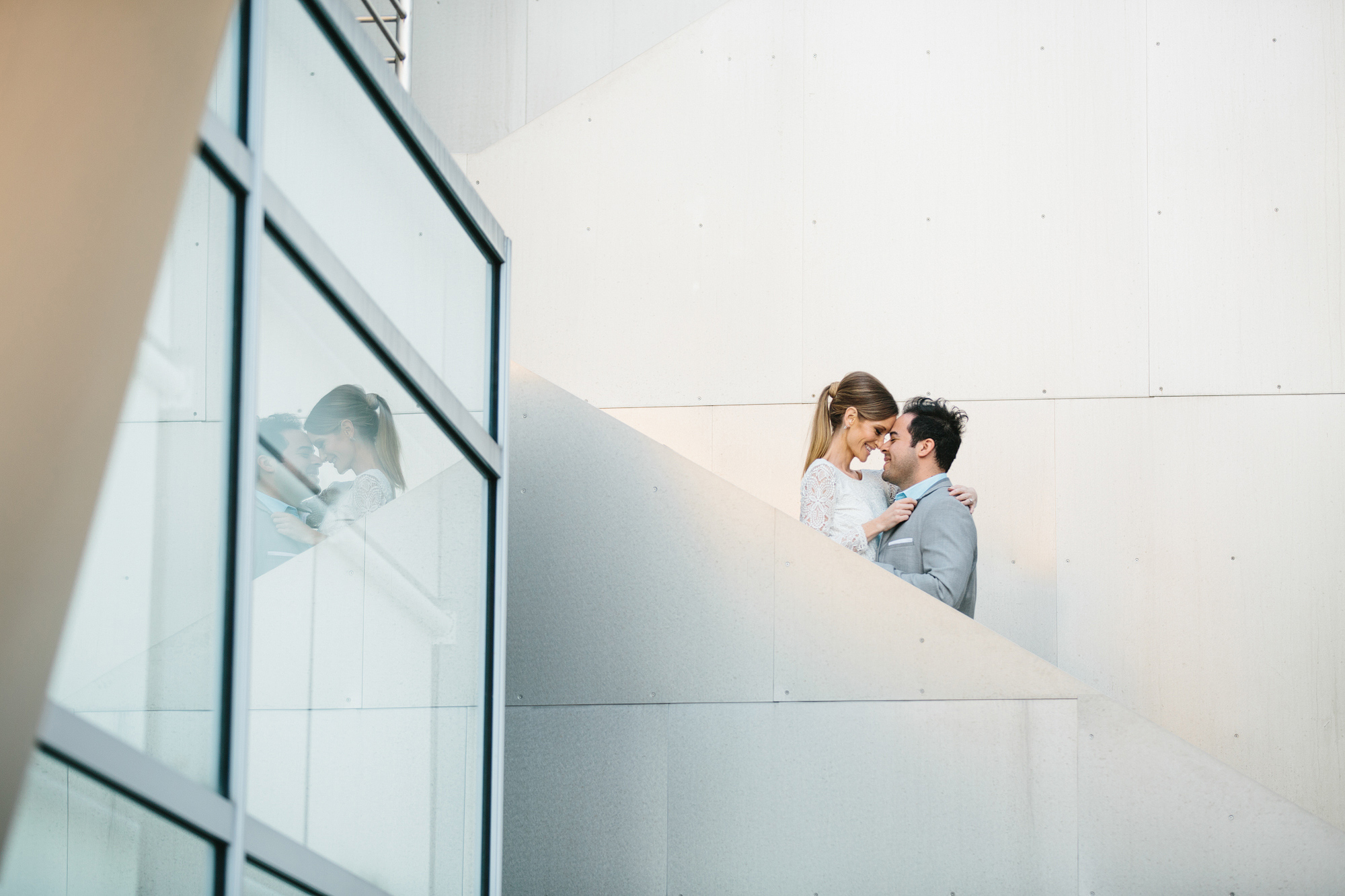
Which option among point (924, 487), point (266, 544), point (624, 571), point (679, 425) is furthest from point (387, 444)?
point (679, 425)

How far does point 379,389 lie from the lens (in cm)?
226

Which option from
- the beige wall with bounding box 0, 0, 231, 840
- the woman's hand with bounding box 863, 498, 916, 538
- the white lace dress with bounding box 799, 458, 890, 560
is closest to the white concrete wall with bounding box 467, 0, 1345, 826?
the white lace dress with bounding box 799, 458, 890, 560

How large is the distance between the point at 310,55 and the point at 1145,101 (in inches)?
187

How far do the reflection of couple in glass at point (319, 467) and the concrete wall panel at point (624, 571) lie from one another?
1.51 m

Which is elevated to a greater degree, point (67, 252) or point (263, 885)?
point (67, 252)

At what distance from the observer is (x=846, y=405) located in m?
4.21

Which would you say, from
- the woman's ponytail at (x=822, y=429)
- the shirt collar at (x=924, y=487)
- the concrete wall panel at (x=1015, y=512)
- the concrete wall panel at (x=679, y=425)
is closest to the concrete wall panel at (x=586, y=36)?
the concrete wall panel at (x=679, y=425)

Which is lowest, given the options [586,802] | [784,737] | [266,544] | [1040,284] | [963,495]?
[586,802]

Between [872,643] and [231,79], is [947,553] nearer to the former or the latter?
[872,643]

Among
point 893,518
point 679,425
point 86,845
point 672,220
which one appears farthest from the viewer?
point 672,220

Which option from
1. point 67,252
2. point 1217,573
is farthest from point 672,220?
point 67,252

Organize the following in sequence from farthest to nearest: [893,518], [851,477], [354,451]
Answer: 1. [851,477]
2. [893,518]
3. [354,451]

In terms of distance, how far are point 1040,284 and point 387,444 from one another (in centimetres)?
413

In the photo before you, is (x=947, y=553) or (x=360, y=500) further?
(x=947, y=553)
